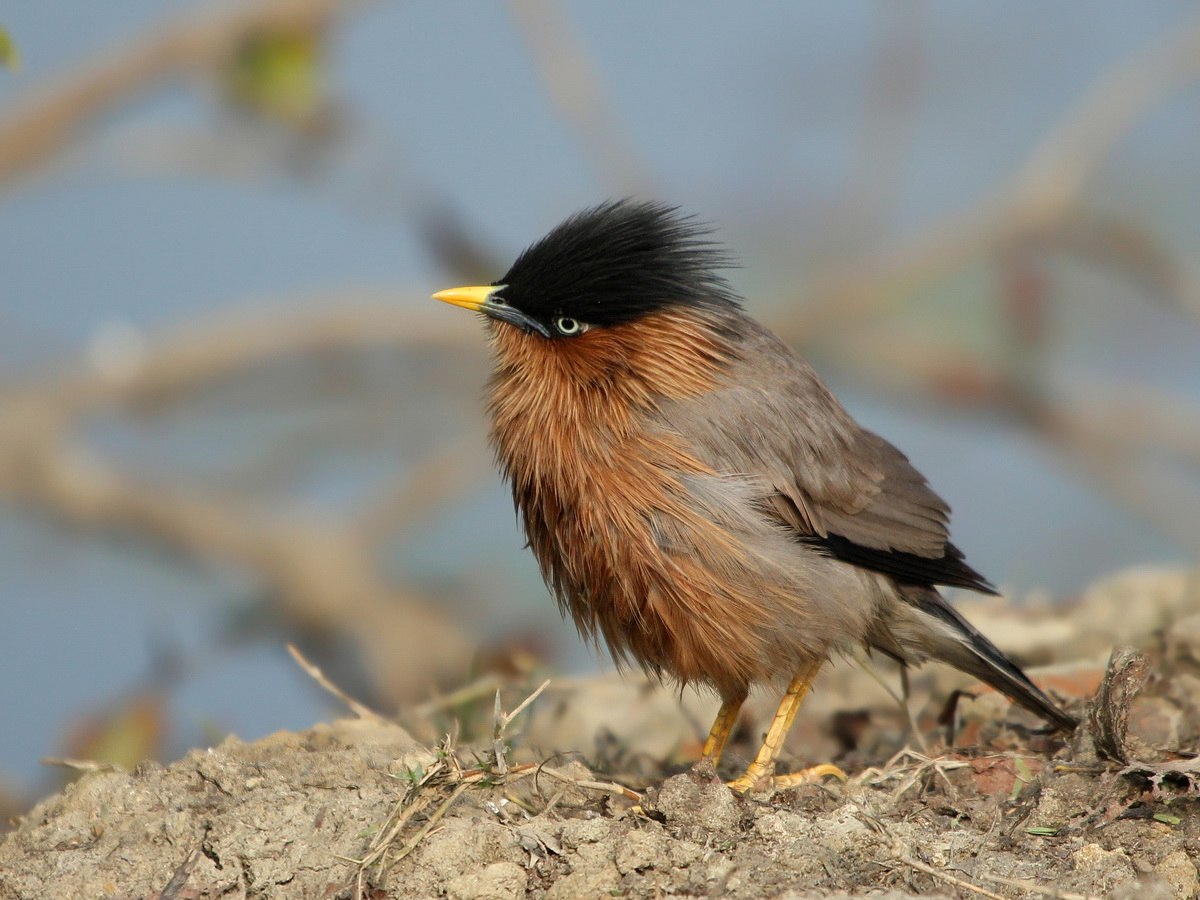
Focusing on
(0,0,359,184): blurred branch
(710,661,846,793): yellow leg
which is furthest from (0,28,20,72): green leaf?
(0,0,359,184): blurred branch

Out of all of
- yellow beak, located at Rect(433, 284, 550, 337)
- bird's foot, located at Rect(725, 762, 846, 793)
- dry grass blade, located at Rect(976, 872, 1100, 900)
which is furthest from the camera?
yellow beak, located at Rect(433, 284, 550, 337)

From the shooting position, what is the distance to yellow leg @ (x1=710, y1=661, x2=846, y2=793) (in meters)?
4.67

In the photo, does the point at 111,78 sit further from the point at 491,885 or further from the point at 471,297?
the point at 491,885

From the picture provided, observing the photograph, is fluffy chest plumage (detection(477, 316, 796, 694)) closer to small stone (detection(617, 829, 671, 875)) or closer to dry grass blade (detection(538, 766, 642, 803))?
dry grass blade (detection(538, 766, 642, 803))

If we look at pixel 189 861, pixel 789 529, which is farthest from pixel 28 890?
pixel 789 529

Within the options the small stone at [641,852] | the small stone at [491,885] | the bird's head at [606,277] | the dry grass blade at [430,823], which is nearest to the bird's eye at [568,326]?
the bird's head at [606,277]

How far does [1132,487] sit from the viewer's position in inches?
523

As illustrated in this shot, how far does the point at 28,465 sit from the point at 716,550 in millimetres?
9071

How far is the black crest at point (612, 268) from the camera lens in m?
5.07

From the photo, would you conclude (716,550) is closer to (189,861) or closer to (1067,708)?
(1067,708)

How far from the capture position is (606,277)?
5.09m

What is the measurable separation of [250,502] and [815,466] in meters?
8.76

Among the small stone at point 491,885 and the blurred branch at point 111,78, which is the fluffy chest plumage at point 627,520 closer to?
the small stone at point 491,885

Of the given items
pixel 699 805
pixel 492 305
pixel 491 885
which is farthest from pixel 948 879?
pixel 492 305
